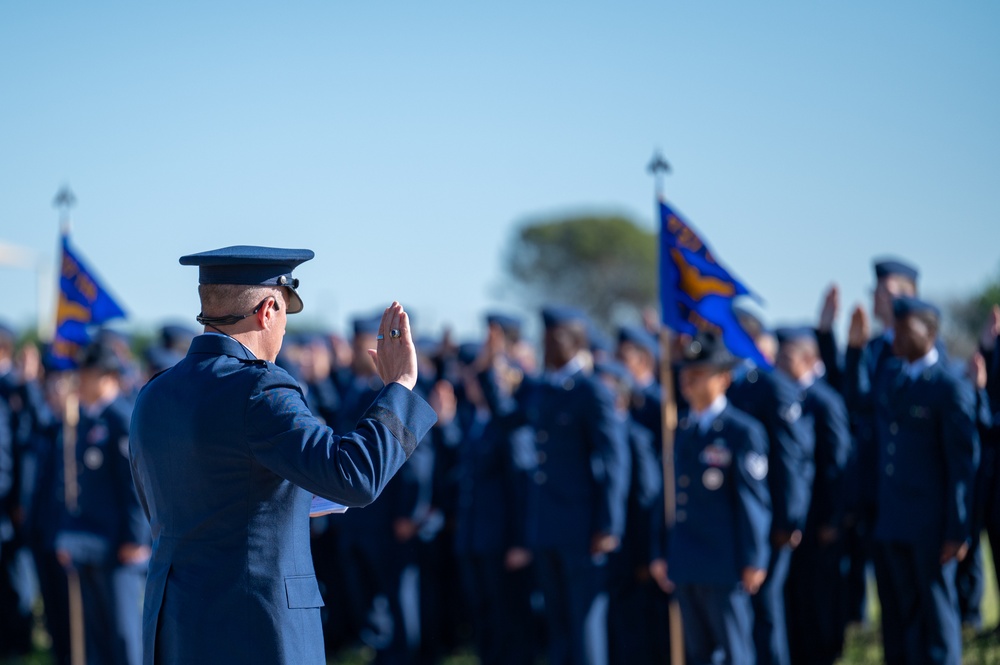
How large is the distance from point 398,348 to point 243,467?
0.54 metres

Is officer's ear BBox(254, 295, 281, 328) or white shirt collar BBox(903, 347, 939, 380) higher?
white shirt collar BBox(903, 347, 939, 380)

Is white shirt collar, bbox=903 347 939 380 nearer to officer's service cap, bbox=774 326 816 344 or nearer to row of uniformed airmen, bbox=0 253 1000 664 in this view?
row of uniformed airmen, bbox=0 253 1000 664

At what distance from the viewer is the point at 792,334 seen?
8.86 metres

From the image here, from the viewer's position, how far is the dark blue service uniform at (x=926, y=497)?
680 centimetres

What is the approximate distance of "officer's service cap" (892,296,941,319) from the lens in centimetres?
718

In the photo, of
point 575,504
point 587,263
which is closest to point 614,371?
point 575,504

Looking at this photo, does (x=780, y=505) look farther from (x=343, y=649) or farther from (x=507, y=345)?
(x=343, y=649)

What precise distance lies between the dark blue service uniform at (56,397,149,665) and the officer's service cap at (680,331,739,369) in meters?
3.55

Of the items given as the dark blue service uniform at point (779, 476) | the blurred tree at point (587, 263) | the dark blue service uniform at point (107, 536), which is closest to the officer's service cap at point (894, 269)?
the dark blue service uniform at point (779, 476)

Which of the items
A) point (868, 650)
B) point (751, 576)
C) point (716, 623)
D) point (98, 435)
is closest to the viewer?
point (751, 576)

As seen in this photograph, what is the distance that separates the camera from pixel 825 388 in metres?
8.45

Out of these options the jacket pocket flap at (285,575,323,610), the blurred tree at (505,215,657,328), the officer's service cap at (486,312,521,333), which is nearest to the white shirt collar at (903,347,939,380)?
the officer's service cap at (486,312,521,333)

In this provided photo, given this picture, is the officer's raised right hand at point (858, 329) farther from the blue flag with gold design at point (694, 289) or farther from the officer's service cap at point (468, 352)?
the officer's service cap at point (468, 352)

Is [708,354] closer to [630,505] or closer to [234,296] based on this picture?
[630,505]
